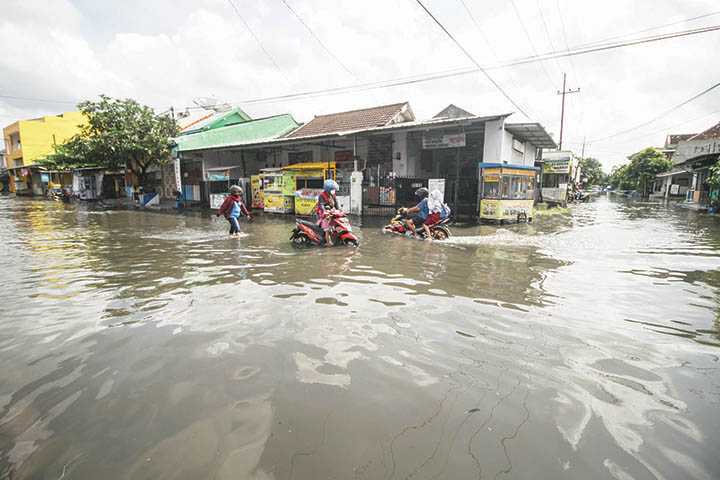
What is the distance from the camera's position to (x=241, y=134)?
26266mm

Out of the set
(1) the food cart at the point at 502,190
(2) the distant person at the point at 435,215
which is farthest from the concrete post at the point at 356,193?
(2) the distant person at the point at 435,215

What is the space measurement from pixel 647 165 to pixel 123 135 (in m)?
56.7

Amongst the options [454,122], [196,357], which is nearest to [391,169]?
[454,122]

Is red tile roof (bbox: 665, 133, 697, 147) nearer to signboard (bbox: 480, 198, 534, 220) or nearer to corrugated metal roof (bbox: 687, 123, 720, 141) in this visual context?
corrugated metal roof (bbox: 687, 123, 720, 141)

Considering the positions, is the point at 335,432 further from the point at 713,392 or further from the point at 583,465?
the point at 713,392

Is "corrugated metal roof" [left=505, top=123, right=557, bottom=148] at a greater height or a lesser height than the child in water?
greater

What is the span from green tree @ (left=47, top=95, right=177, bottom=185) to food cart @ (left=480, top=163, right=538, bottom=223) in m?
20.9

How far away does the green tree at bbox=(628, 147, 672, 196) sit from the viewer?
1773 inches

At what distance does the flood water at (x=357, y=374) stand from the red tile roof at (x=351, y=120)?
16007 mm

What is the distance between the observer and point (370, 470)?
6.62ft

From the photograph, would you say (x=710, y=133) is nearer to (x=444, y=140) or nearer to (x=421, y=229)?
(x=444, y=140)

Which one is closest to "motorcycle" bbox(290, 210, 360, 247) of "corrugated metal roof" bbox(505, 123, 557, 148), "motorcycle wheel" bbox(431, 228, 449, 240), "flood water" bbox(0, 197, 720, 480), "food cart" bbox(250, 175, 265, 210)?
"flood water" bbox(0, 197, 720, 480)

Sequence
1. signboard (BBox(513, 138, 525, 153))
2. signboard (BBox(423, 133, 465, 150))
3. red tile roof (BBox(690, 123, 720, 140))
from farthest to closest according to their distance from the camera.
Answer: red tile roof (BBox(690, 123, 720, 140))
signboard (BBox(513, 138, 525, 153))
signboard (BBox(423, 133, 465, 150))

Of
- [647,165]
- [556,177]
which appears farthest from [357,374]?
[647,165]
